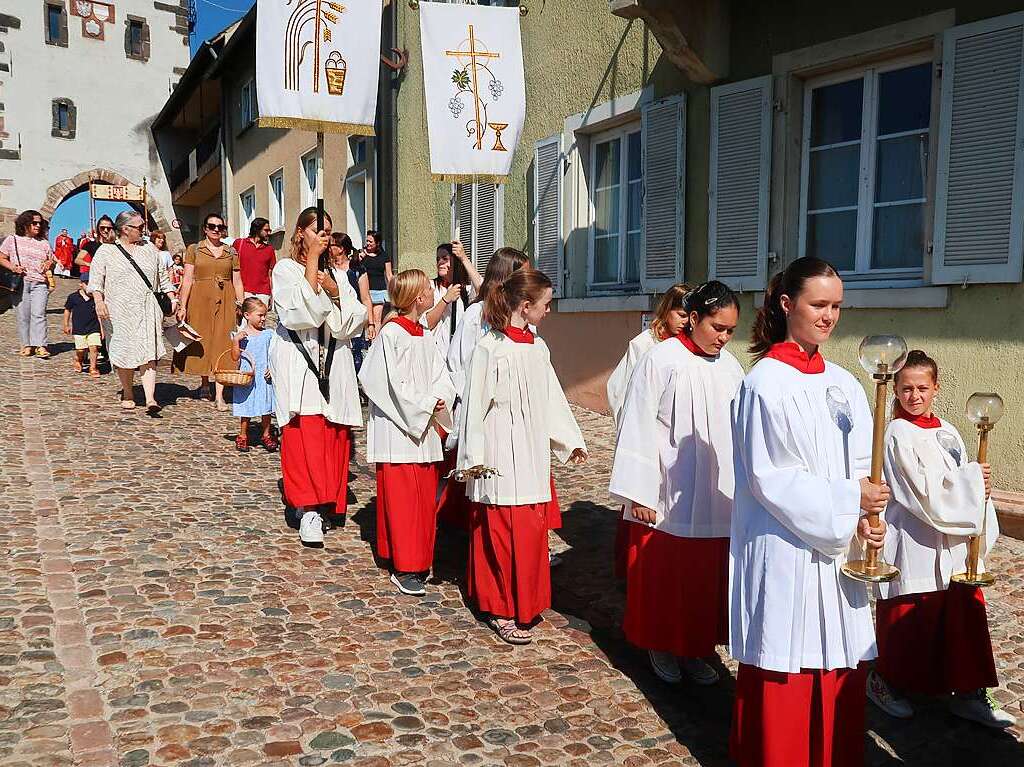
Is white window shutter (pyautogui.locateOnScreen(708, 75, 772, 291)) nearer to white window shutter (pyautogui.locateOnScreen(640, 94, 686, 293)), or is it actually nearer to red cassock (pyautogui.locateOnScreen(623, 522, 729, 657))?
→ white window shutter (pyautogui.locateOnScreen(640, 94, 686, 293))

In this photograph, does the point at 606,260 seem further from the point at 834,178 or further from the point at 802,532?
the point at 802,532

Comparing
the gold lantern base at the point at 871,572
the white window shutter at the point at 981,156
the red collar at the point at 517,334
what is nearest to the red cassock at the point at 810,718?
the gold lantern base at the point at 871,572

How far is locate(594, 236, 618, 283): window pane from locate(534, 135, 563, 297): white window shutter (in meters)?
0.42

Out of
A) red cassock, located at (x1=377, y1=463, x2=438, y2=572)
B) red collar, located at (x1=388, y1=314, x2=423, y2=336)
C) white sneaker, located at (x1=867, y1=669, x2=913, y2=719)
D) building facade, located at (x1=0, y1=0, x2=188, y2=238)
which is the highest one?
building facade, located at (x1=0, y1=0, x2=188, y2=238)

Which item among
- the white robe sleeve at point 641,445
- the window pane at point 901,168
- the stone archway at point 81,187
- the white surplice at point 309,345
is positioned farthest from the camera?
the stone archway at point 81,187

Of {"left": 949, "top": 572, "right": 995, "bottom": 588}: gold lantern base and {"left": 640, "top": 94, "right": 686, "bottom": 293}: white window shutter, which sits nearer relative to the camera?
{"left": 949, "top": 572, "right": 995, "bottom": 588}: gold lantern base

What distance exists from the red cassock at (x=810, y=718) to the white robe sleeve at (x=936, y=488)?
790mm

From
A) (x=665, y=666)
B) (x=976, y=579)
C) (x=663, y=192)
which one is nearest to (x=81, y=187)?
(x=663, y=192)

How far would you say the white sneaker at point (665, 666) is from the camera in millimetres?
3639

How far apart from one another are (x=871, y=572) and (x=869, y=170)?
480cm

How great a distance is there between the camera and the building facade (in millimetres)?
28344

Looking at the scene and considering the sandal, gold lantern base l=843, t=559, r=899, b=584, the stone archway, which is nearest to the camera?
gold lantern base l=843, t=559, r=899, b=584

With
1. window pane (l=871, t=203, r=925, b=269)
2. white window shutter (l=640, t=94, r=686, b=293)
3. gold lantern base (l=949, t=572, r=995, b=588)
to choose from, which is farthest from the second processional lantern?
white window shutter (l=640, t=94, r=686, b=293)

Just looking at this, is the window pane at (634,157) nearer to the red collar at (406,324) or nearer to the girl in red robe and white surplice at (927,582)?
the red collar at (406,324)
